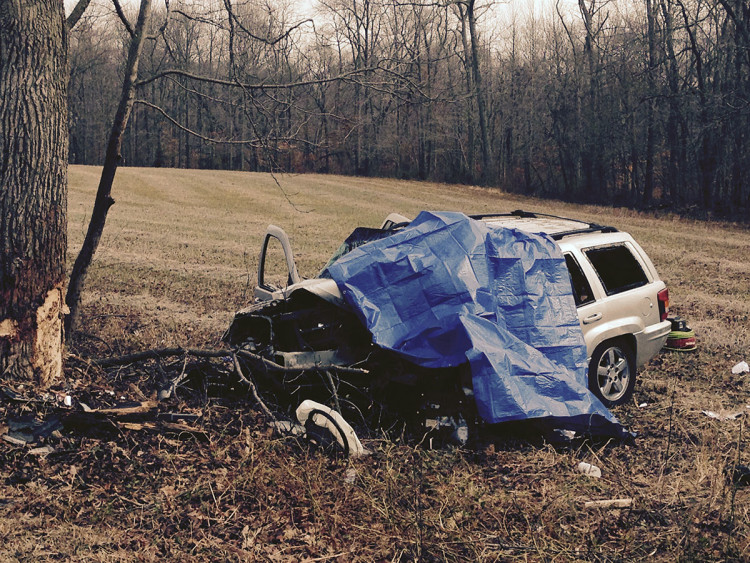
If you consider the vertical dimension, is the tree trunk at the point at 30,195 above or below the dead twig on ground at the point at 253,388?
above

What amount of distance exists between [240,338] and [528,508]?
293 cm

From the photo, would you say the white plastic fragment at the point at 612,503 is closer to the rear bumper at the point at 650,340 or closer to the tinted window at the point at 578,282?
the tinted window at the point at 578,282

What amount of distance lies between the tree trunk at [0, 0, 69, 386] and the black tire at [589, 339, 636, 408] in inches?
187

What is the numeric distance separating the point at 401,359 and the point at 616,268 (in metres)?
2.79

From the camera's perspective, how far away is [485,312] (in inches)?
219

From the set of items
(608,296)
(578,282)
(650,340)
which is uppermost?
(578,282)

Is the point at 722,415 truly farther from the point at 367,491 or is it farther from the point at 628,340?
the point at 367,491

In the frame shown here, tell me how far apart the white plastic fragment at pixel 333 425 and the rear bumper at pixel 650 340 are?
3.31 metres

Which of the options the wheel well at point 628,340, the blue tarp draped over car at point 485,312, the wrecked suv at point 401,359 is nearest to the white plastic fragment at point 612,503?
the blue tarp draped over car at point 485,312

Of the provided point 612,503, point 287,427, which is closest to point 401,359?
point 287,427

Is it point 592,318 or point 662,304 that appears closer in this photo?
point 592,318

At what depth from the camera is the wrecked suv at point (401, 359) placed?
558 cm

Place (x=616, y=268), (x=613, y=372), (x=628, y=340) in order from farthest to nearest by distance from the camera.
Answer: (x=616, y=268) → (x=628, y=340) → (x=613, y=372)

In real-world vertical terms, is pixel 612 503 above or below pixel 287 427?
below
